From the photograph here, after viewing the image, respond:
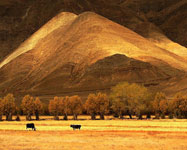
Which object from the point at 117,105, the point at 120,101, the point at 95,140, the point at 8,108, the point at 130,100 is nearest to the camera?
the point at 95,140

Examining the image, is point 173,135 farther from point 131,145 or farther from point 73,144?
point 73,144

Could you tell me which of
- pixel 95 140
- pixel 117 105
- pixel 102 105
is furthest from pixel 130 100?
pixel 95 140

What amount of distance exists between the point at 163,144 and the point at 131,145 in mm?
3607

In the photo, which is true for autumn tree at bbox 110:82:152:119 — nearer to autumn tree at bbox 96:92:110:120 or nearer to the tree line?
the tree line

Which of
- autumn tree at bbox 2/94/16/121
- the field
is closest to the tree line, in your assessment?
autumn tree at bbox 2/94/16/121

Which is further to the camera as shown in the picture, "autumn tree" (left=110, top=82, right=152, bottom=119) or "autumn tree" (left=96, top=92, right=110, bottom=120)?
"autumn tree" (left=110, top=82, right=152, bottom=119)

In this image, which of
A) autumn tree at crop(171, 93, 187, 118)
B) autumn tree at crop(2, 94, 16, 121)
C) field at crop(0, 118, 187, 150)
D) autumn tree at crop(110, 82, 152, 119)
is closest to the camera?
field at crop(0, 118, 187, 150)

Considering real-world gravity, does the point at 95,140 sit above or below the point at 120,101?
below

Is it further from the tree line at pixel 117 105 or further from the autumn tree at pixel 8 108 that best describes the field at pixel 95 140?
the autumn tree at pixel 8 108

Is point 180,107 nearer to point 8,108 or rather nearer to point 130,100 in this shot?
point 130,100

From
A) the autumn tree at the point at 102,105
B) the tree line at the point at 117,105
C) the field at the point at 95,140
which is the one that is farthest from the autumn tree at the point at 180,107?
the field at the point at 95,140

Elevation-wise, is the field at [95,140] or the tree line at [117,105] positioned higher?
the tree line at [117,105]

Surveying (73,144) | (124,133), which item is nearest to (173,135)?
(124,133)

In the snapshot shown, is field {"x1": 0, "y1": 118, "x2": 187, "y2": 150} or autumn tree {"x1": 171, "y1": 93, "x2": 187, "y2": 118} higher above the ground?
autumn tree {"x1": 171, "y1": 93, "x2": 187, "y2": 118}
